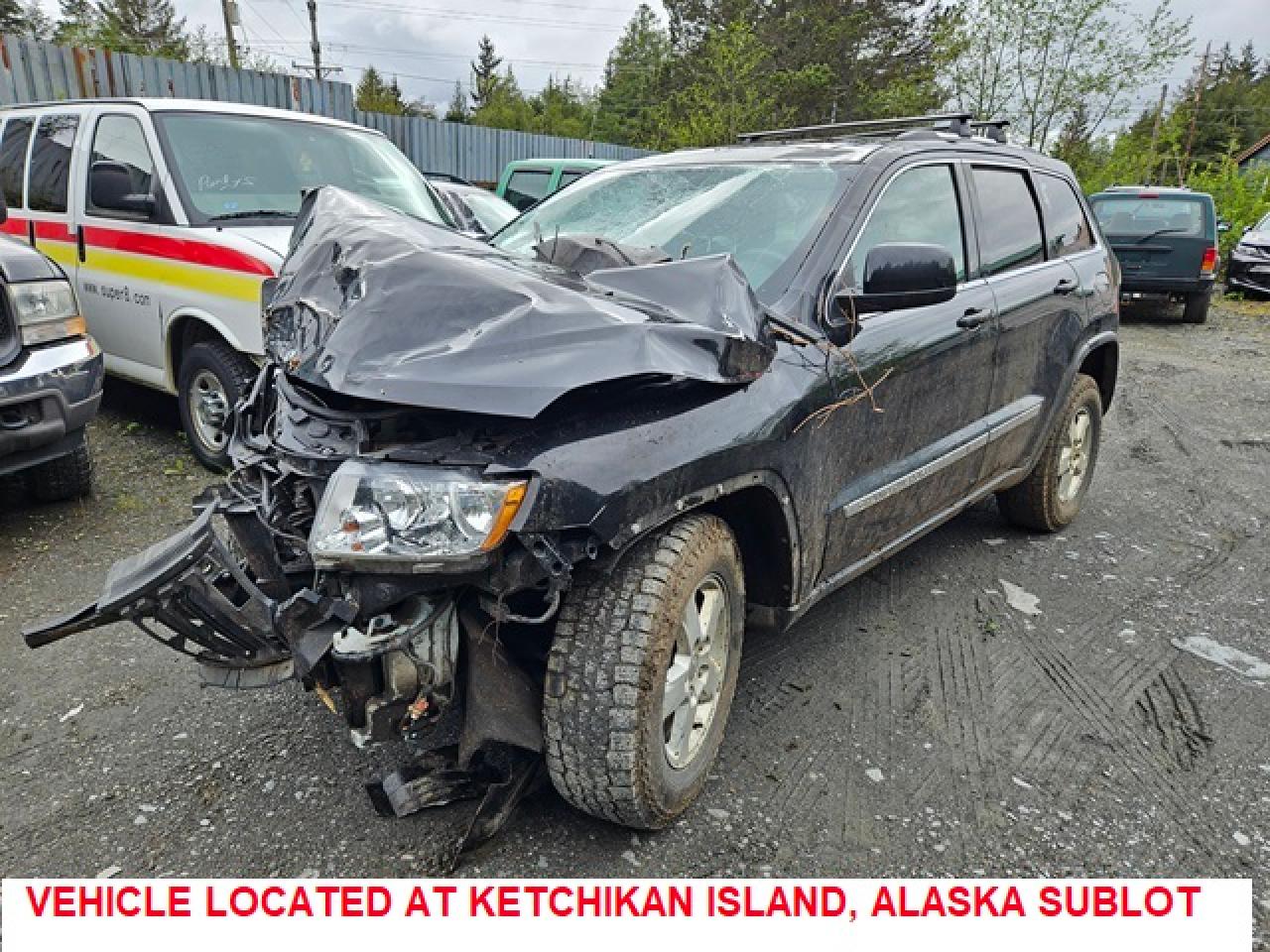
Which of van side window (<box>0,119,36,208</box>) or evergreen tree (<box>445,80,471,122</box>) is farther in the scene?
evergreen tree (<box>445,80,471,122</box>)

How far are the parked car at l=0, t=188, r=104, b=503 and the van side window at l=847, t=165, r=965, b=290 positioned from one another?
11.5 ft

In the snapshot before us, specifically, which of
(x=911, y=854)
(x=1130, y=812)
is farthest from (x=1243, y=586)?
(x=911, y=854)

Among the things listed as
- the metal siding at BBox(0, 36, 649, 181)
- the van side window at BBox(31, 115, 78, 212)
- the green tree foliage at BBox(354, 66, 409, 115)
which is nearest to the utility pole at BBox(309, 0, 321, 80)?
the green tree foliage at BBox(354, 66, 409, 115)

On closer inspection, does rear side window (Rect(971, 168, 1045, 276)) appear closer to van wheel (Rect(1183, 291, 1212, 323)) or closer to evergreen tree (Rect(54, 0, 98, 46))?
van wheel (Rect(1183, 291, 1212, 323))

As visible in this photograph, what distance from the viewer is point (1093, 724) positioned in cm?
289

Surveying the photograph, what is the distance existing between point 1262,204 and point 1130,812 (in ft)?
71.1

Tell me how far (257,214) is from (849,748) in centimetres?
417

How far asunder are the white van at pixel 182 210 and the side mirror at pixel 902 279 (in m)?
2.99

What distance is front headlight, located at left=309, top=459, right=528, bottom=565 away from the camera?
1797mm

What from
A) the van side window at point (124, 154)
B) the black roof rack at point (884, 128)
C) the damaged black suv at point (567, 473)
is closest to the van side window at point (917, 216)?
the damaged black suv at point (567, 473)

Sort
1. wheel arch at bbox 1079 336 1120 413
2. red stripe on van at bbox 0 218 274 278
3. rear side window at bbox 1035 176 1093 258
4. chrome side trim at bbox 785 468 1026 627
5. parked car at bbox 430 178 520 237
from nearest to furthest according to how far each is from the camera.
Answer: chrome side trim at bbox 785 468 1026 627
rear side window at bbox 1035 176 1093 258
red stripe on van at bbox 0 218 274 278
wheel arch at bbox 1079 336 1120 413
parked car at bbox 430 178 520 237

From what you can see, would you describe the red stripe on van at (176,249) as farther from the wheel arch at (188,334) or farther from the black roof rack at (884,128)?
the black roof rack at (884,128)

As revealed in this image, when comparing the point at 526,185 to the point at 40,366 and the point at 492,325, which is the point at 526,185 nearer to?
the point at 40,366

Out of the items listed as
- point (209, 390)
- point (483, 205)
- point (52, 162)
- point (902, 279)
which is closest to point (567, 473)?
point (902, 279)
